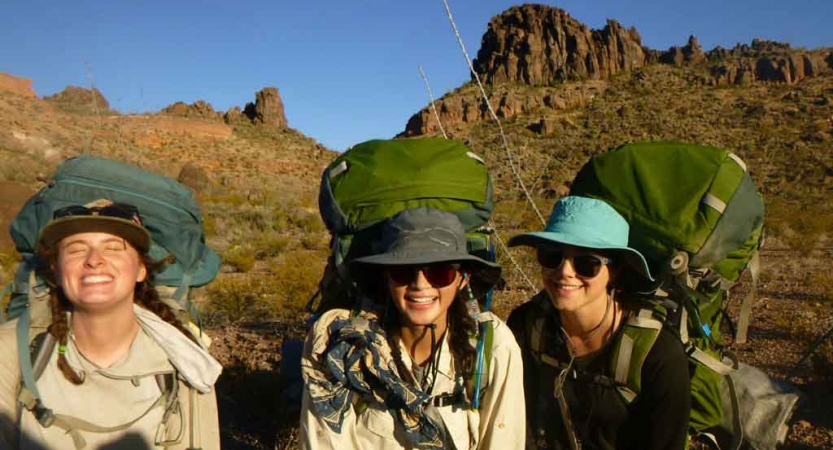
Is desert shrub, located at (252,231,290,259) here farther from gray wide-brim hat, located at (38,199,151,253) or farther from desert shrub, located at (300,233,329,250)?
gray wide-brim hat, located at (38,199,151,253)

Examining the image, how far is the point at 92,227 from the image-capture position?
1.95 m

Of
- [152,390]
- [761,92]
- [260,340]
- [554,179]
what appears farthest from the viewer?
[761,92]

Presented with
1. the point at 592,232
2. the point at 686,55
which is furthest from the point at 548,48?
the point at 592,232

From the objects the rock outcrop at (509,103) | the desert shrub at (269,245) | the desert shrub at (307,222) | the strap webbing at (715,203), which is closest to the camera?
the strap webbing at (715,203)

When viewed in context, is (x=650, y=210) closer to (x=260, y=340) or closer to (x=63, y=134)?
(x=260, y=340)

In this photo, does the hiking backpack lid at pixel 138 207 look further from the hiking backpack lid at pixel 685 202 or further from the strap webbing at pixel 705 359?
the strap webbing at pixel 705 359

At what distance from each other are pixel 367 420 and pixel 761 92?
163 feet

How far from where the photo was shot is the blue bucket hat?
90.6 inches

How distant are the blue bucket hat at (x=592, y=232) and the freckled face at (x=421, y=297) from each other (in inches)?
19.4

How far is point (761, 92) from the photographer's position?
42125mm

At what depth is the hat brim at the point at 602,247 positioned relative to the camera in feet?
7.47

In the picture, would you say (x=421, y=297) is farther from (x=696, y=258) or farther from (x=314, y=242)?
(x=314, y=242)

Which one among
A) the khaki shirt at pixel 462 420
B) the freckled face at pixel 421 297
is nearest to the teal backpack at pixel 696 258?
the khaki shirt at pixel 462 420

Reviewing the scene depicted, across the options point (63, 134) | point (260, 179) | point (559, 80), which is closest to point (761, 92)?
point (559, 80)
